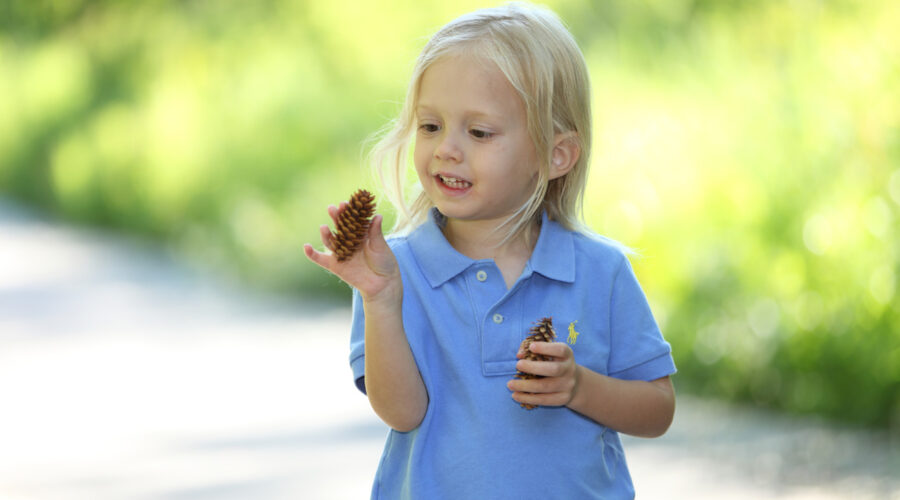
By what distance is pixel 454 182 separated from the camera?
5.35ft

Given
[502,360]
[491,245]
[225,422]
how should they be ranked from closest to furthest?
[502,360] < [491,245] < [225,422]

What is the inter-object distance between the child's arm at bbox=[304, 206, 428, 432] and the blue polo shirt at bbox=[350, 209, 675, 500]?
36 millimetres

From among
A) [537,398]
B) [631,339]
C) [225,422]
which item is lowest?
[537,398]

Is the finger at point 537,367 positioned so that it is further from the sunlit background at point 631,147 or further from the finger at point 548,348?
the sunlit background at point 631,147

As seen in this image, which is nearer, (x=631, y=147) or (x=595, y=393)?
(x=595, y=393)

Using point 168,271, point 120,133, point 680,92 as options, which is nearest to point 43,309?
point 168,271

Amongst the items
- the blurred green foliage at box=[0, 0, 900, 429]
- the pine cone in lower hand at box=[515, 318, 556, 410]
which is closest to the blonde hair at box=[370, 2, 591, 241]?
the pine cone in lower hand at box=[515, 318, 556, 410]

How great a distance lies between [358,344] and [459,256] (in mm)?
181

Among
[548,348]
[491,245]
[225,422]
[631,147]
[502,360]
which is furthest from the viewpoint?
[631,147]

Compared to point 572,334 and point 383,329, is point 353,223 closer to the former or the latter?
point 383,329

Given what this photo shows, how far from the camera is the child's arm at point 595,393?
1.48m

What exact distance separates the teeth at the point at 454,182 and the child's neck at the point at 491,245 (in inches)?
3.7

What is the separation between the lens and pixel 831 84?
388cm

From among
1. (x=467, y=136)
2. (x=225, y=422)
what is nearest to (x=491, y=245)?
(x=467, y=136)
